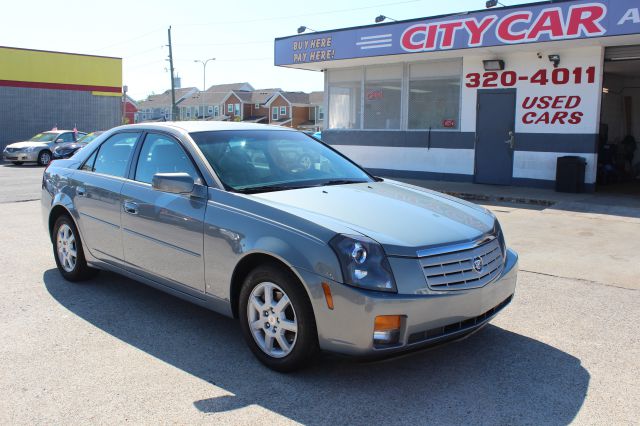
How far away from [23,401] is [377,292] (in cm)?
217

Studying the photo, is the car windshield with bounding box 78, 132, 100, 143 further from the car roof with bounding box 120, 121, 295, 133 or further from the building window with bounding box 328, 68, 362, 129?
the car roof with bounding box 120, 121, 295, 133

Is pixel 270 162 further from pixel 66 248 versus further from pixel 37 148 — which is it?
pixel 37 148

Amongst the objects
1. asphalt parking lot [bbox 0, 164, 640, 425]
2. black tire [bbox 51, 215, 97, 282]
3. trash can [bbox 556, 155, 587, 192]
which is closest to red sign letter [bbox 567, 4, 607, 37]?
trash can [bbox 556, 155, 587, 192]

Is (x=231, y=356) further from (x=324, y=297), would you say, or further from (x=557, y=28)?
(x=557, y=28)

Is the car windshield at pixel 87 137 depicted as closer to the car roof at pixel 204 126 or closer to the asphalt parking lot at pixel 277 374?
the asphalt parking lot at pixel 277 374

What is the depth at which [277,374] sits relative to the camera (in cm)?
380

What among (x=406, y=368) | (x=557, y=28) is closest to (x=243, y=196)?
(x=406, y=368)

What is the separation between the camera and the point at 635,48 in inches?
504

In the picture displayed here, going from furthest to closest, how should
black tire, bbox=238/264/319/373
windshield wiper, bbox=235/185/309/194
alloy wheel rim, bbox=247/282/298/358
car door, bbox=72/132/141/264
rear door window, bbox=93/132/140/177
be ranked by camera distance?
rear door window, bbox=93/132/140/177, car door, bbox=72/132/141/264, windshield wiper, bbox=235/185/309/194, alloy wheel rim, bbox=247/282/298/358, black tire, bbox=238/264/319/373

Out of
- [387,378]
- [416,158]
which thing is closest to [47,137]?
[416,158]

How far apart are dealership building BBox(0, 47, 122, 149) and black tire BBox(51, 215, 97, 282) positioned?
29.5 m

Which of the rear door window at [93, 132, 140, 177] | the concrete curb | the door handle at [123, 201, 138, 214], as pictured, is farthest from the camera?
the concrete curb

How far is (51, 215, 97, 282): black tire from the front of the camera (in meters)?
5.73

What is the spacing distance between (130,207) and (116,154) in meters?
0.84
